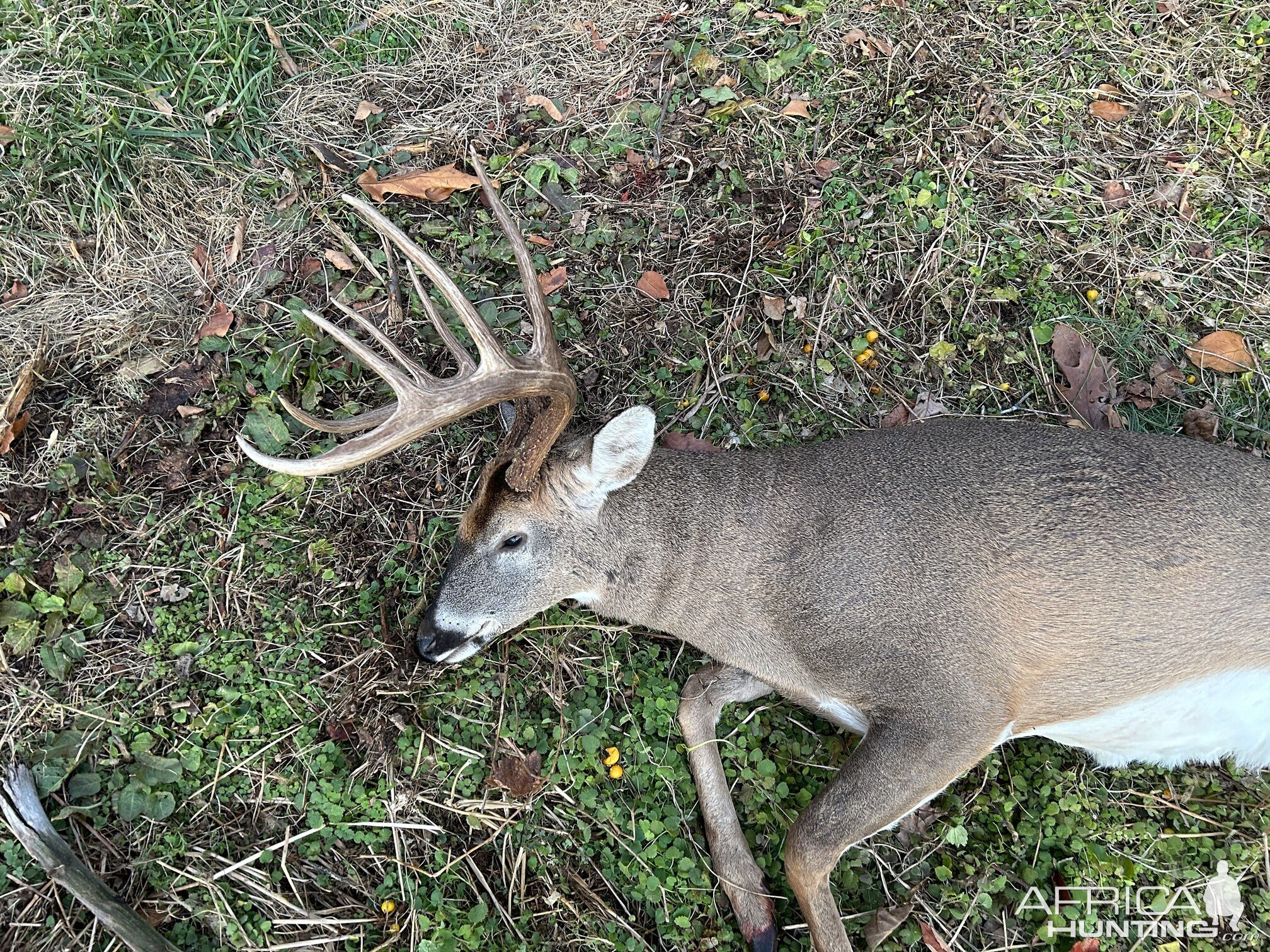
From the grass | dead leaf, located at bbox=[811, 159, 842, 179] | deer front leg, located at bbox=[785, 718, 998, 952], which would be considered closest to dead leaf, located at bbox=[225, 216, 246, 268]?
the grass

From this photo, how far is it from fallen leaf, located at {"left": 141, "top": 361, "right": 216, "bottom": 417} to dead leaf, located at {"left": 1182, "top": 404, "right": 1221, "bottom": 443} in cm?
488

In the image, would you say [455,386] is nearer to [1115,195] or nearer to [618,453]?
[618,453]

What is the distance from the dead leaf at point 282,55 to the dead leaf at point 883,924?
5.08 metres

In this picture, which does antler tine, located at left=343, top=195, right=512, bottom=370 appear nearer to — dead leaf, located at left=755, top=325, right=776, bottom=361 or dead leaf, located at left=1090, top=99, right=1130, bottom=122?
dead leaf, located at left=755, top=325, right=776, bottom=361

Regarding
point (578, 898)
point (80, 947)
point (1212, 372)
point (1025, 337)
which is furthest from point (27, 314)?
point (1212, 372)

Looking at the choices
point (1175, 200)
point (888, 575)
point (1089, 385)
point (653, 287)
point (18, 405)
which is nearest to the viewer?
point (888, 575)

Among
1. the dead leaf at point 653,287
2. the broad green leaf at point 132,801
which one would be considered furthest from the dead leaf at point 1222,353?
the broad green leaf at point 132,801

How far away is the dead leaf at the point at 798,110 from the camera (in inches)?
193

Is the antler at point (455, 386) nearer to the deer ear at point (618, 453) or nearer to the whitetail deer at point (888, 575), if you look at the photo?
the whitetail deer at point (888, 575)

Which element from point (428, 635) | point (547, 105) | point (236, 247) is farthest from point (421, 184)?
point (428, 635)

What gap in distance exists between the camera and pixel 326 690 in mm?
3809

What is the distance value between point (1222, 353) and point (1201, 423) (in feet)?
1.41

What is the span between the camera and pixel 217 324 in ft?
14.5

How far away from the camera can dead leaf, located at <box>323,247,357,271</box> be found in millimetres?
4555
